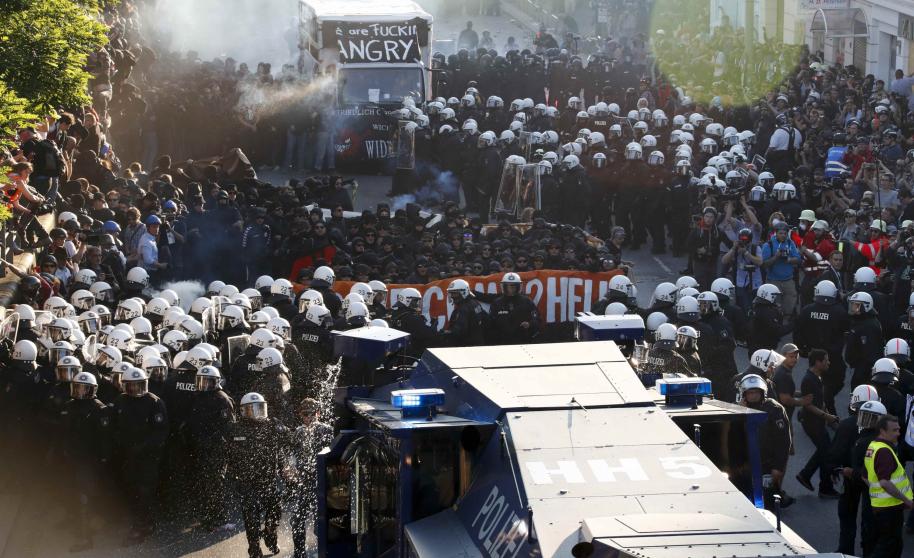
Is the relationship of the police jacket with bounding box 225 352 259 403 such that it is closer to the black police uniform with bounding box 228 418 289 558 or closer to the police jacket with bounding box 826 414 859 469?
the black police uniform with bounding box 228 418 289 558

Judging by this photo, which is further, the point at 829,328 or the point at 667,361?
the point at 829,328

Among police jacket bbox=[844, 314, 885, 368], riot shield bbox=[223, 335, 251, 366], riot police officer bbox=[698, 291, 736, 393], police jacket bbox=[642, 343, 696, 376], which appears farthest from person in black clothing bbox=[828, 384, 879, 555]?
riot shield bbox=[223, 335, 251, 366]

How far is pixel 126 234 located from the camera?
21.8 meters

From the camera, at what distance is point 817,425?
1592 cm

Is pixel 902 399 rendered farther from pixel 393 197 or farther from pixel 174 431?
pixel 393 197

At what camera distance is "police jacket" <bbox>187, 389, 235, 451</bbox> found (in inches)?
575

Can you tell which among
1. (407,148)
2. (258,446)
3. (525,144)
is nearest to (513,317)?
(258,446)

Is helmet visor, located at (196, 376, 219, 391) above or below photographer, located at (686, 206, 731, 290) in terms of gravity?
below

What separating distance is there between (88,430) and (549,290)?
767 centimetres

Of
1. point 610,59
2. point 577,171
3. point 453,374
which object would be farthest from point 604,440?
point 610,59

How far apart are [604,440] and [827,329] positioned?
30.7 feet

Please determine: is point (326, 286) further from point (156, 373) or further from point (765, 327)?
point (765, 327)

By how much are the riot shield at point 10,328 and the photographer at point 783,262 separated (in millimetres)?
9797

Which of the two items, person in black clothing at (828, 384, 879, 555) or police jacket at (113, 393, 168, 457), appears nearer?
person in black clothing at (828, 384, 879, 555)
